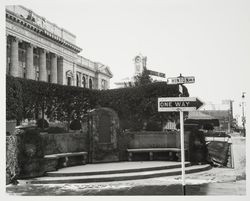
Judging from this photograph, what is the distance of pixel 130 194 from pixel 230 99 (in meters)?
3.86

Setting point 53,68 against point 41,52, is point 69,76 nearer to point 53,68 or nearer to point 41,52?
point 53,68

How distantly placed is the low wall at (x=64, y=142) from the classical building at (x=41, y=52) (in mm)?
7023

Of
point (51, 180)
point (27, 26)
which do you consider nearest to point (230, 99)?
point (51, 180)

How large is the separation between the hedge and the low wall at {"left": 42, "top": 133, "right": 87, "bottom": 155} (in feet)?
12.2

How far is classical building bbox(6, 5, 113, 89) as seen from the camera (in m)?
23.2

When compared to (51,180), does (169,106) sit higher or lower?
higher

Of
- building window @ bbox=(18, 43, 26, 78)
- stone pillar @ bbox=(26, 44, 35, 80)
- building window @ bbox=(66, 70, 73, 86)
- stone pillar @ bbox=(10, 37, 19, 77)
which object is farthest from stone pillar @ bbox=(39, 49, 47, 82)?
building window @ bbox=(66, 70, 73, 86)

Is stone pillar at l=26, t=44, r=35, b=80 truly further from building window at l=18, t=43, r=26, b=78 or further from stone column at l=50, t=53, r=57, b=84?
stone column at l=50, t=53, r=57, b=84

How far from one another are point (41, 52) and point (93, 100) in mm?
11305

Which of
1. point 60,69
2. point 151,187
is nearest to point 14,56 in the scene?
point 60,69

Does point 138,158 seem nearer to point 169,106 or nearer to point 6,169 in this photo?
point 6,169

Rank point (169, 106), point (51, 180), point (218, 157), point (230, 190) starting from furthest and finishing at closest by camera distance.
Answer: point (218, 157) < point (51, 180) < point (230, 190) < point (169, 106)

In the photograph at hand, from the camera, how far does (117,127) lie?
1435cm

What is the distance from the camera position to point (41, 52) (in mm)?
29203
